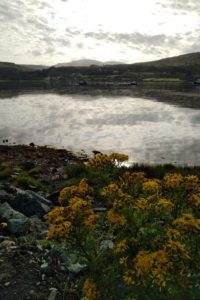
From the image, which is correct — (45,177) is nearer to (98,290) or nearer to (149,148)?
(149,148)

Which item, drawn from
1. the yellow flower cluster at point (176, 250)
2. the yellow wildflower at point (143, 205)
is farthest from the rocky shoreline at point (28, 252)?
the yellow flower cluster at point (176, 250)

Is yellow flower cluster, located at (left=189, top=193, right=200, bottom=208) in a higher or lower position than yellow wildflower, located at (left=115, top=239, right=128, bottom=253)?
higher

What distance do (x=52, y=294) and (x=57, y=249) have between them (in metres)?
1.73

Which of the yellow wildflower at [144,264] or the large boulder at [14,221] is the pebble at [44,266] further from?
the yellow wildflower at [144,264]

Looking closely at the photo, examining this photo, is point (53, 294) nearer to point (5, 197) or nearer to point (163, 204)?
point (163, 204)

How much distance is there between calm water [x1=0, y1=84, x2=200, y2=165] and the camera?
33.6 meters

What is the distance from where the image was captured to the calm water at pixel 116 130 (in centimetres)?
3357

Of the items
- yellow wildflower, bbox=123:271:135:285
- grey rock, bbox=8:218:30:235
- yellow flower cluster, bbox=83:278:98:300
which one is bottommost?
grey rock, bbox=8:218:30:235

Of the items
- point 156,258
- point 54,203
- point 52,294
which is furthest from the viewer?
point 54,203

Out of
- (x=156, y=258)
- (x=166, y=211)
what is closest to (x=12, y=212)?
(x=166, y=211)

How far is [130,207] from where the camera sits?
6188 mm

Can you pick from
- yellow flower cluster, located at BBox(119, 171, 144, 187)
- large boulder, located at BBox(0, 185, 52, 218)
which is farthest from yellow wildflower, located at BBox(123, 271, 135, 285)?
large boulder, located at BBox(0, 185, 52, 218)

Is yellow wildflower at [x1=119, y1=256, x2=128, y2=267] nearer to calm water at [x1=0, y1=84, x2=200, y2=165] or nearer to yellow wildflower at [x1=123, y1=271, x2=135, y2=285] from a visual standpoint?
yellow wildflower at [x1=123, y1=271, x2=135, y2=285]

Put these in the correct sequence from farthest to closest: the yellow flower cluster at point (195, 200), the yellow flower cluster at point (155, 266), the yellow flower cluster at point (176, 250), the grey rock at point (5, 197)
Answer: the grey rock at point (5, 197) → the yellow flower cluster at point (195, 200) → the yellow flower cluster at point (176, 250) → the yellow flower cluster at point (155, 266)
